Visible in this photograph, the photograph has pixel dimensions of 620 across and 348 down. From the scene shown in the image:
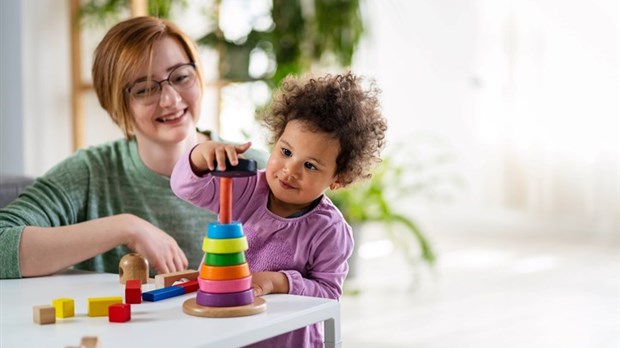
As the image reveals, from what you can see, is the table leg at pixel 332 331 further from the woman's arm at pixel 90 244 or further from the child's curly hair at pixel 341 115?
the woman's arm at pixel 90 244

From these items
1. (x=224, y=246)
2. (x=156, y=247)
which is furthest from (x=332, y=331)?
(x=156, y=247)

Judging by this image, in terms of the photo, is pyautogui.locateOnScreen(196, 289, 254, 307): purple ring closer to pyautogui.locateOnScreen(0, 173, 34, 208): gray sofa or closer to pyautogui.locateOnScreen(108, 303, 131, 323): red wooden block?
pyautogui.locateOnScreen(108, 303, 131, 323): red wooden block

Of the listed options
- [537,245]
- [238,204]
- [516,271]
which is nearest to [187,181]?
[238,204]

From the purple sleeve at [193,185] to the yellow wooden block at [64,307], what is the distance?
10.3 inches

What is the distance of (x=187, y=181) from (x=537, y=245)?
422 centimetres

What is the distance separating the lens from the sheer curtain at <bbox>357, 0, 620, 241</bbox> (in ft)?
17.0

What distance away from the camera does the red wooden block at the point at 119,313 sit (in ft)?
3.86

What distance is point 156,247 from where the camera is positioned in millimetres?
1592

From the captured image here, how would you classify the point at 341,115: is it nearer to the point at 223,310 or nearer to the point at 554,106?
the point at 223,310

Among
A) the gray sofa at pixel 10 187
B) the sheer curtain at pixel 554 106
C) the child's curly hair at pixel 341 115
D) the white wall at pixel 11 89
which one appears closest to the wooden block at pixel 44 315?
the child's curly hair at pixel 341 115

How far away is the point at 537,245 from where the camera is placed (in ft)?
17.3

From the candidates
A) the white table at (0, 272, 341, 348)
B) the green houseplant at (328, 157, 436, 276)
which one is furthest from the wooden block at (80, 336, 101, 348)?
the green houseplant at (328, 157, 436, 276)

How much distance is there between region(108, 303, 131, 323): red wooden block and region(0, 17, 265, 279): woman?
15.2 inches

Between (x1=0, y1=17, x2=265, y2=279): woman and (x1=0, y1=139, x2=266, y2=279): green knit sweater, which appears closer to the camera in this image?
(x1=0, y1=17, x2=265, y2=279): woman
